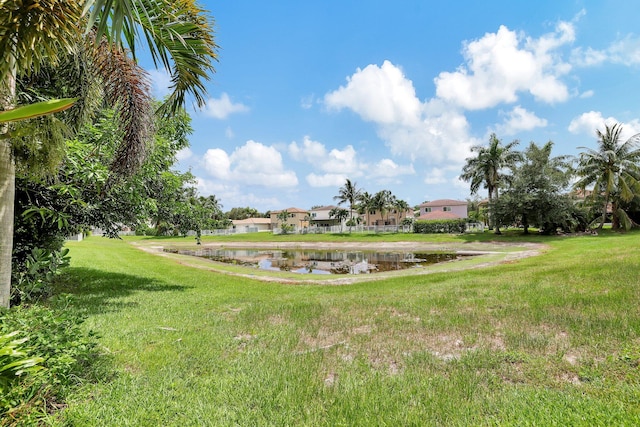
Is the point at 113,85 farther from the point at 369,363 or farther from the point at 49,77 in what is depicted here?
the point at 369,363

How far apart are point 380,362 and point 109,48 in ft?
18.3

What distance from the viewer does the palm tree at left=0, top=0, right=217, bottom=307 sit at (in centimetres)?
241

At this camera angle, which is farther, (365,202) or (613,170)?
(365,202)

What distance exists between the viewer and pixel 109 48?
4273 millimetres

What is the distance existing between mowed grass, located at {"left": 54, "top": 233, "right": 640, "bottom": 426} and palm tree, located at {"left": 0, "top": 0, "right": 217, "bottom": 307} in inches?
77.4

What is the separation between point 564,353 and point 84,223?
34.2 ft

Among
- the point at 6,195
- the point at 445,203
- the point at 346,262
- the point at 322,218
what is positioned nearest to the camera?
the point at 6,195

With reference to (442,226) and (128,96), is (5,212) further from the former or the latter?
(442,226)

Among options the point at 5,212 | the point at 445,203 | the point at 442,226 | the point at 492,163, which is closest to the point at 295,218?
the point at 445,203

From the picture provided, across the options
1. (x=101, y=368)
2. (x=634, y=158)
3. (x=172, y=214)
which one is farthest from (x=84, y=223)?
(x=634, y=158)

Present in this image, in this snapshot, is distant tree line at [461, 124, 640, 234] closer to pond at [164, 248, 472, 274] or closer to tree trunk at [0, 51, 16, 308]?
pond at [164, 248, 472, 274]

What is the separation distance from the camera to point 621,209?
34438mm

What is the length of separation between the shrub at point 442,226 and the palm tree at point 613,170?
49.0 feet

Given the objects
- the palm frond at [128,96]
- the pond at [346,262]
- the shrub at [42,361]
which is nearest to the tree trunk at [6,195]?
the shrub at [42,361]
